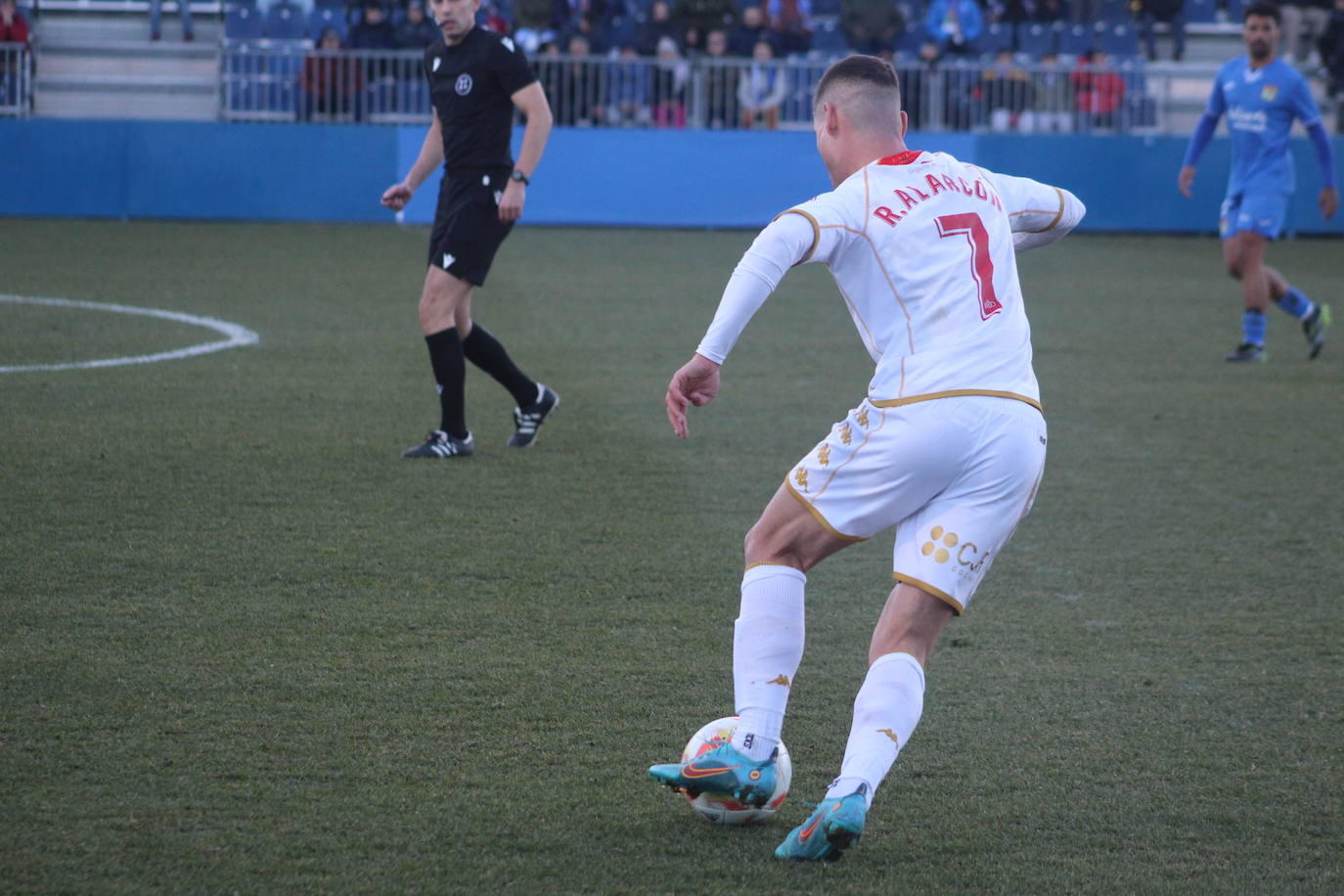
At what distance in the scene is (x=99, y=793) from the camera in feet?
10.3

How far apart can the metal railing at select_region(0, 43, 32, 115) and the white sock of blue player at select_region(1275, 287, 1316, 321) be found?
15.3m

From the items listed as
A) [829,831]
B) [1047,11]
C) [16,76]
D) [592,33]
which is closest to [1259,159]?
[829,831]

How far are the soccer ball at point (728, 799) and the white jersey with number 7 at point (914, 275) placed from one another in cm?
77

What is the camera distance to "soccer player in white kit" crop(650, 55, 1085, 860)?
3020mm

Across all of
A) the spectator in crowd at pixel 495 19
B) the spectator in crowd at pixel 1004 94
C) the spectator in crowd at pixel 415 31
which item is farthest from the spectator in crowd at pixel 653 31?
the spectator in crowd at pixel 1004 94

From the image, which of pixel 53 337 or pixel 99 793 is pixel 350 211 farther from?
pixel 99 793

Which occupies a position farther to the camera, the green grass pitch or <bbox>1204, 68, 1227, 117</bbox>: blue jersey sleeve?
<bbox>1204, 68, 1227, 117</bbox>: blue jersey sleeve

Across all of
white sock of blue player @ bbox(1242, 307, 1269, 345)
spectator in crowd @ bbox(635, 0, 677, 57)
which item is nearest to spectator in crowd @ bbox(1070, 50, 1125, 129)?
spectator in crowd @ bbox(635, 0, 677, 57)

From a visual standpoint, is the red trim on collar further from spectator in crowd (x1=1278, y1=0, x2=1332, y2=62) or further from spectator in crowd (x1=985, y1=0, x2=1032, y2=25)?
spectator in crowd (x1=1278, y1=0, x2=1332, y2=62)

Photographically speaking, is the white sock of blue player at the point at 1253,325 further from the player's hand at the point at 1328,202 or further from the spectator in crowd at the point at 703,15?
the spectator in crowd at the point at 703,15

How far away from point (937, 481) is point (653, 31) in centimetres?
1875

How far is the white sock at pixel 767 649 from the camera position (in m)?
3.16

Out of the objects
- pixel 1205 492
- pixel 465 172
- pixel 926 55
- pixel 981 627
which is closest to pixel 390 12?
pixel 926 55

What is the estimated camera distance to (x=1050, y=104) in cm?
2066
